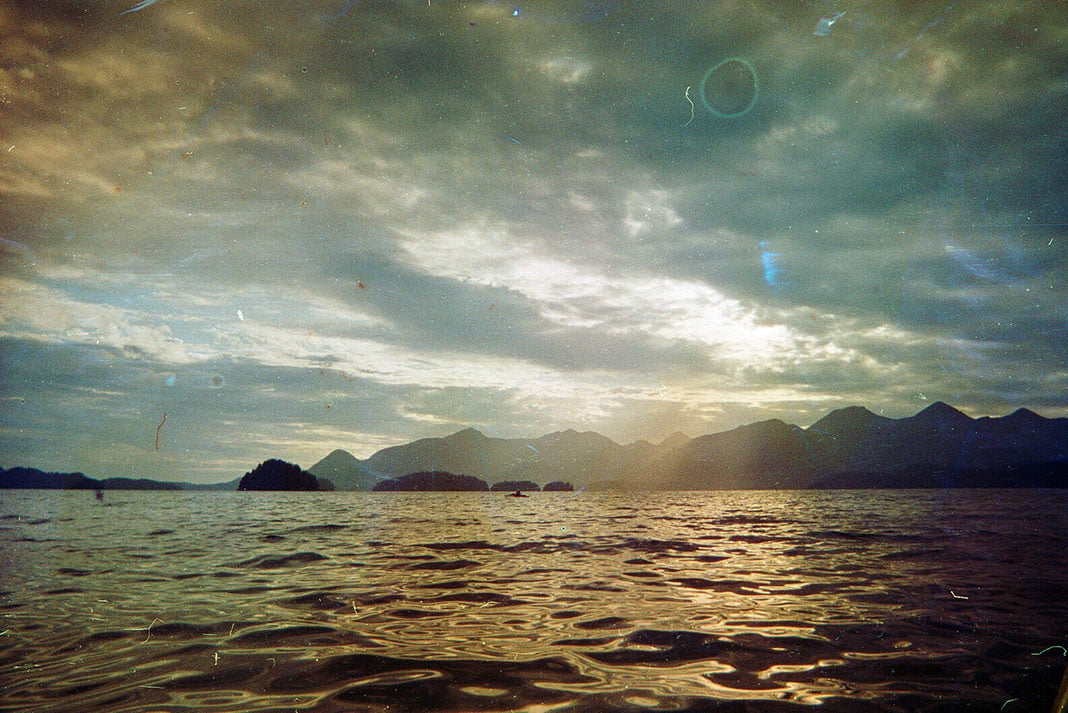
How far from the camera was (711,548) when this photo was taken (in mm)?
17891

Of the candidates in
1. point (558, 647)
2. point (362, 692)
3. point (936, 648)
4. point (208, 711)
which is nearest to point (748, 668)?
point (558, 647)

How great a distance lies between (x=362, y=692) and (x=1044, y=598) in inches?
477

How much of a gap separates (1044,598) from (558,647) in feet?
31.7

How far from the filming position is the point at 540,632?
7660 mm

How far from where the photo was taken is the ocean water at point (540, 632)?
5441 mm

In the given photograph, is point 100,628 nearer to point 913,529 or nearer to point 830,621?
point 830,621

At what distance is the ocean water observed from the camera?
17.9ft

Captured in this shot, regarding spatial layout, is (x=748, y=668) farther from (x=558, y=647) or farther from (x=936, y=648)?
(x=936, y=648)

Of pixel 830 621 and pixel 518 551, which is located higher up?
pixel 830 621

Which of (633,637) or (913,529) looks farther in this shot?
(913,529)

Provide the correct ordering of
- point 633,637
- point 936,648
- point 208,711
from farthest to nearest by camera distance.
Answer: point 633,637, point 936,648, point 208,711

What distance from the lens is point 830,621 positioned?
8102 mm

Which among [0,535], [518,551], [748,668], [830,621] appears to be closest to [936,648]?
[830,621]

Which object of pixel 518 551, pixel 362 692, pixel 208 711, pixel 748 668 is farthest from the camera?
pixel 518 551
